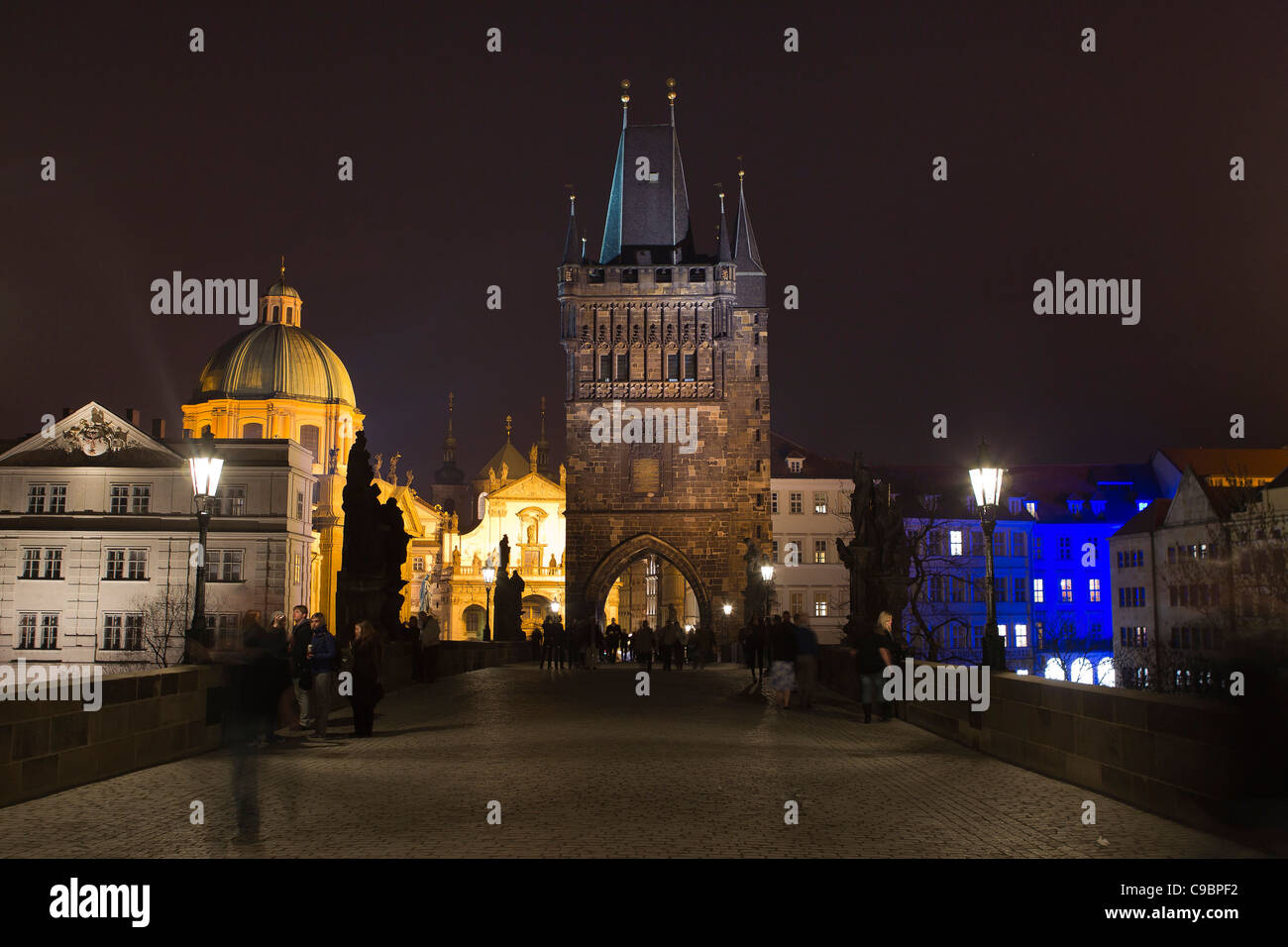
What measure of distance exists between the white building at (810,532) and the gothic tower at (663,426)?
9845mm

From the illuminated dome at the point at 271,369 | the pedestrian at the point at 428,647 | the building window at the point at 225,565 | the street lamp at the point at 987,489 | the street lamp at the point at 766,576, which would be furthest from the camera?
the illuminated dome at the point at 271,369

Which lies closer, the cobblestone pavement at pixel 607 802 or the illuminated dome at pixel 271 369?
the cobblestone pavement at pixel 607 802

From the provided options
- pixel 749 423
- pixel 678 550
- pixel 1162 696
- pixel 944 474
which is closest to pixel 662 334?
pixel 749 423

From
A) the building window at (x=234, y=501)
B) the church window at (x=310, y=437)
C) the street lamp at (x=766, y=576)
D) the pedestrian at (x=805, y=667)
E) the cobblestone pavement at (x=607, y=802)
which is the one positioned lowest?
the cobblestone pavement at (x=607, y=802)

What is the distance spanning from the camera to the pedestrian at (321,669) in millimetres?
14945

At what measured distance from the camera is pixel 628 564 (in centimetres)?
5747

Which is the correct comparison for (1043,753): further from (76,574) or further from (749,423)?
(76,574)

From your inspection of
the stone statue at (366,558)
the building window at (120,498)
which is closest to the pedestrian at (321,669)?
the stone statue at (366,558)

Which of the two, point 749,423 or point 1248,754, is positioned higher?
point 749,423

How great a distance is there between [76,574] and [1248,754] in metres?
63.6

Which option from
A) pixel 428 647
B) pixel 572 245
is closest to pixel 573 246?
pixel 572 245

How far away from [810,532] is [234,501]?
1244 inches

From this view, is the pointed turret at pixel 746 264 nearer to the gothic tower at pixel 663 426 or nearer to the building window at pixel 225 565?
the gothic tower at pixel 663 426
